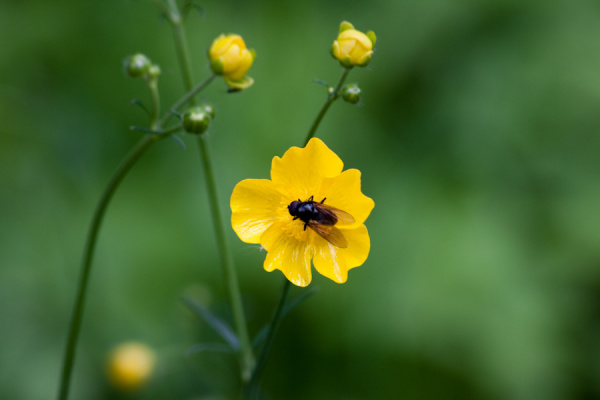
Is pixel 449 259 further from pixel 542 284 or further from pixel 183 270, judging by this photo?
pixel 183 270

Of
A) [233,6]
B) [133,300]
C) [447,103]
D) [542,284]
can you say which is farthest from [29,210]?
[542,284]

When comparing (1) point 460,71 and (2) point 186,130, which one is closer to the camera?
(2) point 186,130

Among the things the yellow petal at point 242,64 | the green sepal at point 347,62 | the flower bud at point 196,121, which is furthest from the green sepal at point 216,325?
the green sepal at point 347,62

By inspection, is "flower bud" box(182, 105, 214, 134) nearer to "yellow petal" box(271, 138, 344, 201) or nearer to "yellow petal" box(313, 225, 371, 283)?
"yellow petal" box(271, 138, 344, 201)

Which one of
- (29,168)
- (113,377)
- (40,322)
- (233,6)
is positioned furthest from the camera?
(233,6)

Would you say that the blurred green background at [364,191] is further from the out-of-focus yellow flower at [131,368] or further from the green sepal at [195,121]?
the green sepal at [195,121]

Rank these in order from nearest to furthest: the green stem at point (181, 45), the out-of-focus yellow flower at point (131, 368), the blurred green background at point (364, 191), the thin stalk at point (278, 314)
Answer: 1. the thin stalk at point (278, 314)
2. the green stem at point (181, 45)
3. the out-of-focus yellow flower at point (131, 368)
4. the blurred green background at point (364, 191)

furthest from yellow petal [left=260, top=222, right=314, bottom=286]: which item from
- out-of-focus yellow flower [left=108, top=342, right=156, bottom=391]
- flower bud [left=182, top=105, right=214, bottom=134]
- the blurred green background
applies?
out-of-focus yellow flower [left=108, top=342, right=156, bottom=391]
